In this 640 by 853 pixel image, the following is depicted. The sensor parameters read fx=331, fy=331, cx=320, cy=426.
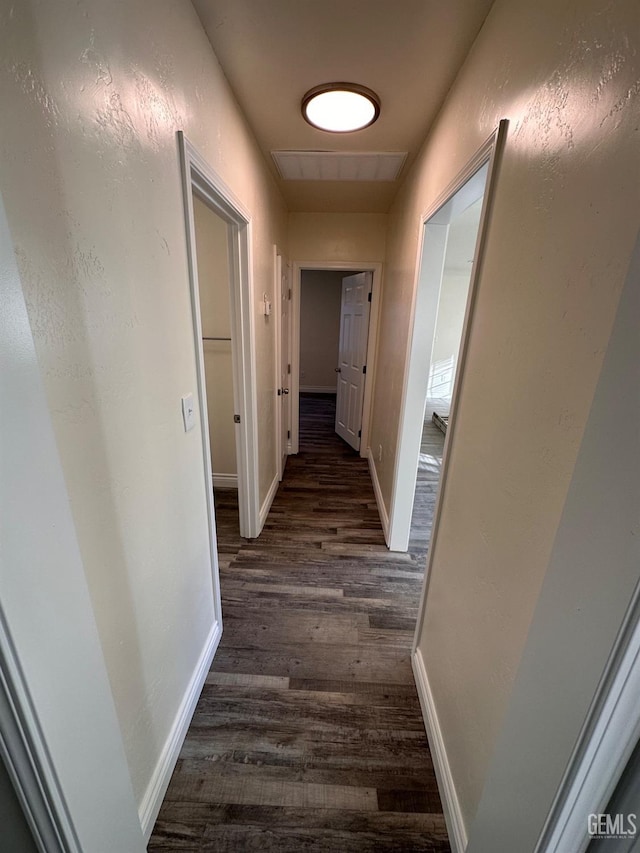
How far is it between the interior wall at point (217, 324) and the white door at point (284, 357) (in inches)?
18.8

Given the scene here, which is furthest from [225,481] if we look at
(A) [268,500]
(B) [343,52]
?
(B) [343,52]

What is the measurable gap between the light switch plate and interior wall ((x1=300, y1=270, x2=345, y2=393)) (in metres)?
5.24

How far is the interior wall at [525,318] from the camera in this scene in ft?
1.85

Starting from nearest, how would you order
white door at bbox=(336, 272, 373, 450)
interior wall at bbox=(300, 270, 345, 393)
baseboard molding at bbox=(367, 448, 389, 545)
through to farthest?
1. baseboard molding at bbox=(367, 448, 389, 545)
2. white door at bbox=(336, 272, 373, 450)
3. interior wall at bbox=(300, 270, 345, 393)

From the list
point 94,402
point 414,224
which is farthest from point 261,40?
point 94,402

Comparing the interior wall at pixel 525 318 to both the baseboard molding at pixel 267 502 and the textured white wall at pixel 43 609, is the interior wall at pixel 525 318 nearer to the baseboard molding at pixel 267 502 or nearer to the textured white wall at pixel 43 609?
the textured white wall at pixel 43 609

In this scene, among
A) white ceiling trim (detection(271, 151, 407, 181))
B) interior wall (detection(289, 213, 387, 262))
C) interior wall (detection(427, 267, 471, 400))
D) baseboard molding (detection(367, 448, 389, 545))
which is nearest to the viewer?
white ceiling trim (detection(271, 151, 407, 181))

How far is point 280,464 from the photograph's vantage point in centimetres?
327

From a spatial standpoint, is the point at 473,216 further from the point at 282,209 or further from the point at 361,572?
the point at 361,572

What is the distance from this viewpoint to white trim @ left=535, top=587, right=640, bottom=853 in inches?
18.1

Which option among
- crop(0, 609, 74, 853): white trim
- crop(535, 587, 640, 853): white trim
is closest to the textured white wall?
crop(0, 609, 74, 853): white trim

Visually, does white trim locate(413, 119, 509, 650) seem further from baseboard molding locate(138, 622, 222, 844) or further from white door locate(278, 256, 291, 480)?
white door locate(278, 256, 291, 480)

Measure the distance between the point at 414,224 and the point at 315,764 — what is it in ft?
8.74

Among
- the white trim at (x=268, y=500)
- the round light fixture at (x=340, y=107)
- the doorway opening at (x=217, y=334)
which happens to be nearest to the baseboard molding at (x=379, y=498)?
the white trim at (x=268, y=500)
